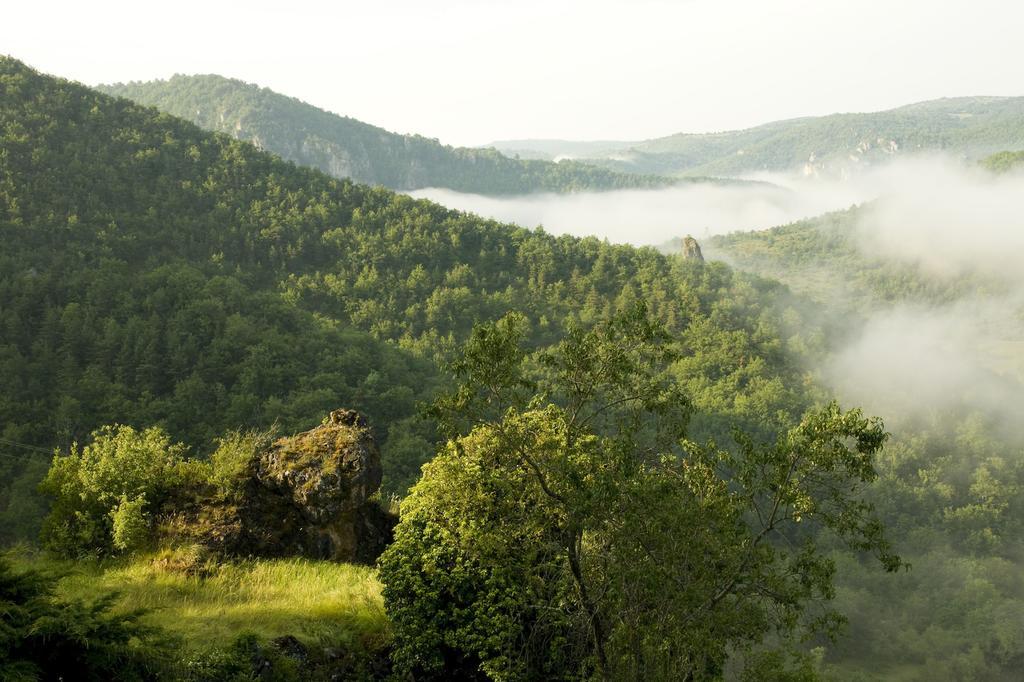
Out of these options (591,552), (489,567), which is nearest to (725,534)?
(591,552)

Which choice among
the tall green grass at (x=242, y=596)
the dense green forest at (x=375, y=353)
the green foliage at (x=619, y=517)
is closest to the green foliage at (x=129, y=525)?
the tall green grass at (x=242, y=596)

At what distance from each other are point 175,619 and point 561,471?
7.57m

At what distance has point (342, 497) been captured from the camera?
55.9 feet

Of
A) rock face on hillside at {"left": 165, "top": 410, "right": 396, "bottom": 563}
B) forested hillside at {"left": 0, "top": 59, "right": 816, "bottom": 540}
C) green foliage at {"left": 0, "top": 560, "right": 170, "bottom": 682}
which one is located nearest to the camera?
green foliage at {"left": 0, "top": 560, "right": 170, "bottom": 682}

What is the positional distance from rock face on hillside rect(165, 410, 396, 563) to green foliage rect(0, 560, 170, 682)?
8.08 metres

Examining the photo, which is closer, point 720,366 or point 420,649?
point 420,649

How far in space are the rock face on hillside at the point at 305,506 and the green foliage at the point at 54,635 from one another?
8.08 metres

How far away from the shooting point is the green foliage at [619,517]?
8.95 metres

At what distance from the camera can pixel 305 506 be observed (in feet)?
55.2

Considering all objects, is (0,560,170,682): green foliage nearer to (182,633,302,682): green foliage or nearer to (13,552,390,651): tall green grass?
(182,633,302,682): green foliage

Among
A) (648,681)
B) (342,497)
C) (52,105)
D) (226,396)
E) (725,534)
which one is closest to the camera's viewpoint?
(648,681)

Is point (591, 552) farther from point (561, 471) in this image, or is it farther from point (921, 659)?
point (921, 659)

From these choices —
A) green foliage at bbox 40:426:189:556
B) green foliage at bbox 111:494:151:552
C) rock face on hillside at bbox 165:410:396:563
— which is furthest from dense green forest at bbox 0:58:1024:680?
A: rock face on hillside at bbox 165:410:396:563

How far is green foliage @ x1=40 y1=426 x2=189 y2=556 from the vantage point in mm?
14609
